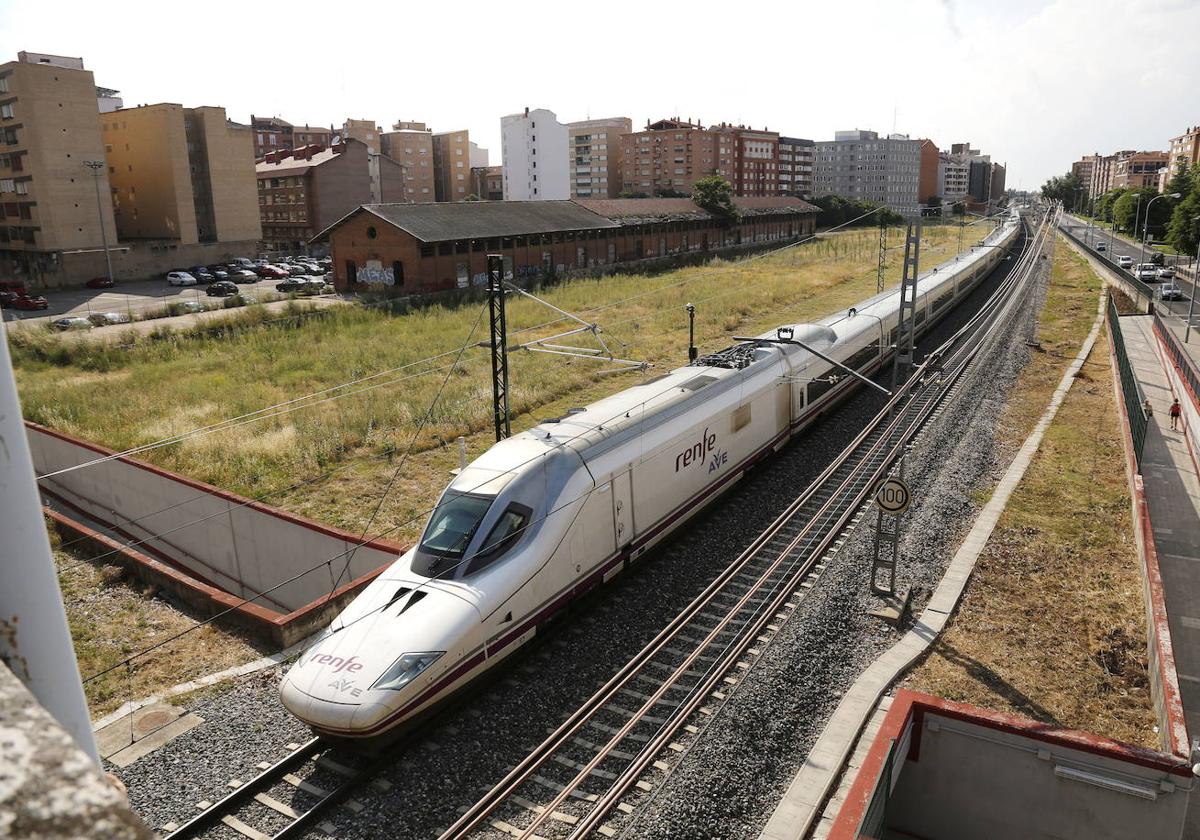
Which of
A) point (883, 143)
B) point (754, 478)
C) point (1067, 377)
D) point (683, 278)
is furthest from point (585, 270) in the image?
point (883, 143)

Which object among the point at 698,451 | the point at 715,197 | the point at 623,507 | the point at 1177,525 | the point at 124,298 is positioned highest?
the point at 715,197

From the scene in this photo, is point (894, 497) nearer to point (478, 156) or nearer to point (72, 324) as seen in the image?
point (72, 324)

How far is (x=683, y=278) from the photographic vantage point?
59.4m

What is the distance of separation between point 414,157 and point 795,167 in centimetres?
6622

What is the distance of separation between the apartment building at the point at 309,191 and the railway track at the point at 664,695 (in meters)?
75.7

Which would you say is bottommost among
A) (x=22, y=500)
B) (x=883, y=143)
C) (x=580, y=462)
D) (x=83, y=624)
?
(x=83, y=624)

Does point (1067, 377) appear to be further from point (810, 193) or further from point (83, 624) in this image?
point (810, 193)

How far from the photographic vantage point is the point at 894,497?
1449 centimetres

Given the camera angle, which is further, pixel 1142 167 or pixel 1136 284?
pixel 1142 167

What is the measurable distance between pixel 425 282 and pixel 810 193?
383 ft

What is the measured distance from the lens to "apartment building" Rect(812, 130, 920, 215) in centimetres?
16288

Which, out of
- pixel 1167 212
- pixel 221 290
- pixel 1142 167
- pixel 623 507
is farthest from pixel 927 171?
pixel 623 507

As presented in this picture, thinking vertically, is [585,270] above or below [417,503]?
above

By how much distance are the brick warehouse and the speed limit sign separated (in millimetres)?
40058
